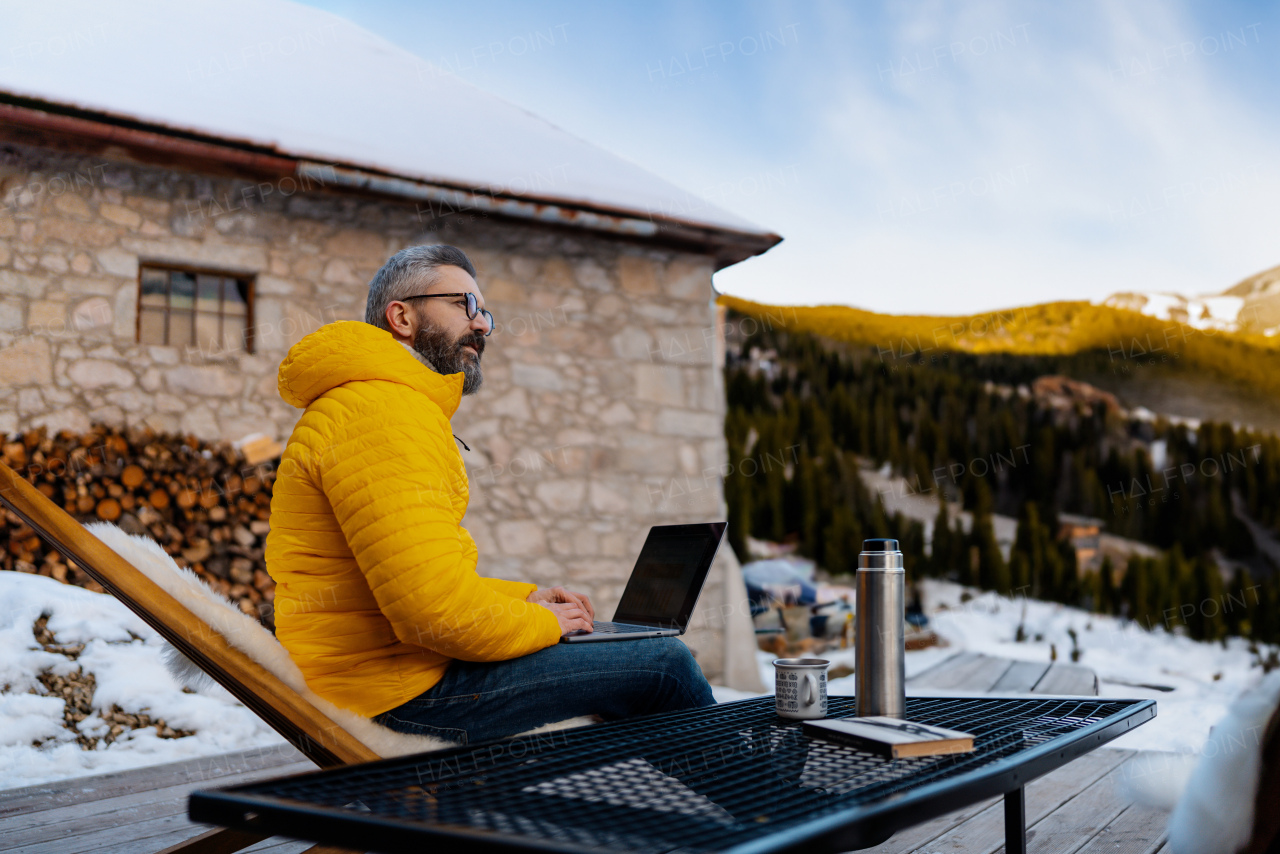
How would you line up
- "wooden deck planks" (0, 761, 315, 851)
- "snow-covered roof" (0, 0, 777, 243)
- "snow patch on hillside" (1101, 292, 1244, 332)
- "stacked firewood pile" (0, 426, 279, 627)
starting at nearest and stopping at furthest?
"wooden deck planks" (0, 761, 315, 851), "stacked firewood pile" (0, 426, 279, 627), "snow-covered roof" (0, 0, 777, 243), "snow patch on hillside" (1101, 292, 1244, 332)

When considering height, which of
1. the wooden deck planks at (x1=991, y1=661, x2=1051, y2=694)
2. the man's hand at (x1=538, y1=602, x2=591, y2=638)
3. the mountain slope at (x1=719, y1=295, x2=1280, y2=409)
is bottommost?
the wooden deck planks at (x1=991, y1=661, x2=1051, y2=694)

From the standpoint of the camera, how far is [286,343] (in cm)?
477

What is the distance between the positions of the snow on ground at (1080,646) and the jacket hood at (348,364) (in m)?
3.99

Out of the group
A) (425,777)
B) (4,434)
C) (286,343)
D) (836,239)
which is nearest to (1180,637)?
(836,239)

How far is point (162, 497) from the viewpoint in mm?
4277

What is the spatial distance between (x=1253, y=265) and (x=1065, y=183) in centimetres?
230

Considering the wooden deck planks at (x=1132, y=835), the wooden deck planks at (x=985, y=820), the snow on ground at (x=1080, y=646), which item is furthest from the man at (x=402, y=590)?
the snow on ground at (x=1080, y=646)

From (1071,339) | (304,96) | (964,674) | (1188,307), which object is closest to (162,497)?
(304,96)

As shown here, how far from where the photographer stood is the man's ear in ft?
5.92

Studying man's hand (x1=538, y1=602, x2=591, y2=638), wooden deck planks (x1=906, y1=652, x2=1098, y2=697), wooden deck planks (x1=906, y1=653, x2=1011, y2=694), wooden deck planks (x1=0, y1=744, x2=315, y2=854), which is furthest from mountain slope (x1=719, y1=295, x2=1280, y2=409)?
man's hand (x1=538, y1=602, x2=591, y2=638)

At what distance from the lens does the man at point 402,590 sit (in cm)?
137

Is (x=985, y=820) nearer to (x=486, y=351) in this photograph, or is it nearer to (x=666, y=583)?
(x=666, y=583)

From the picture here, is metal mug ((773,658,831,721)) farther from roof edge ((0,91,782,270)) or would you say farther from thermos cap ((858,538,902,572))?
roof edge ((0,91,782,270))

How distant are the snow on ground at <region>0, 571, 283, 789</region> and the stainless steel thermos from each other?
280cm
